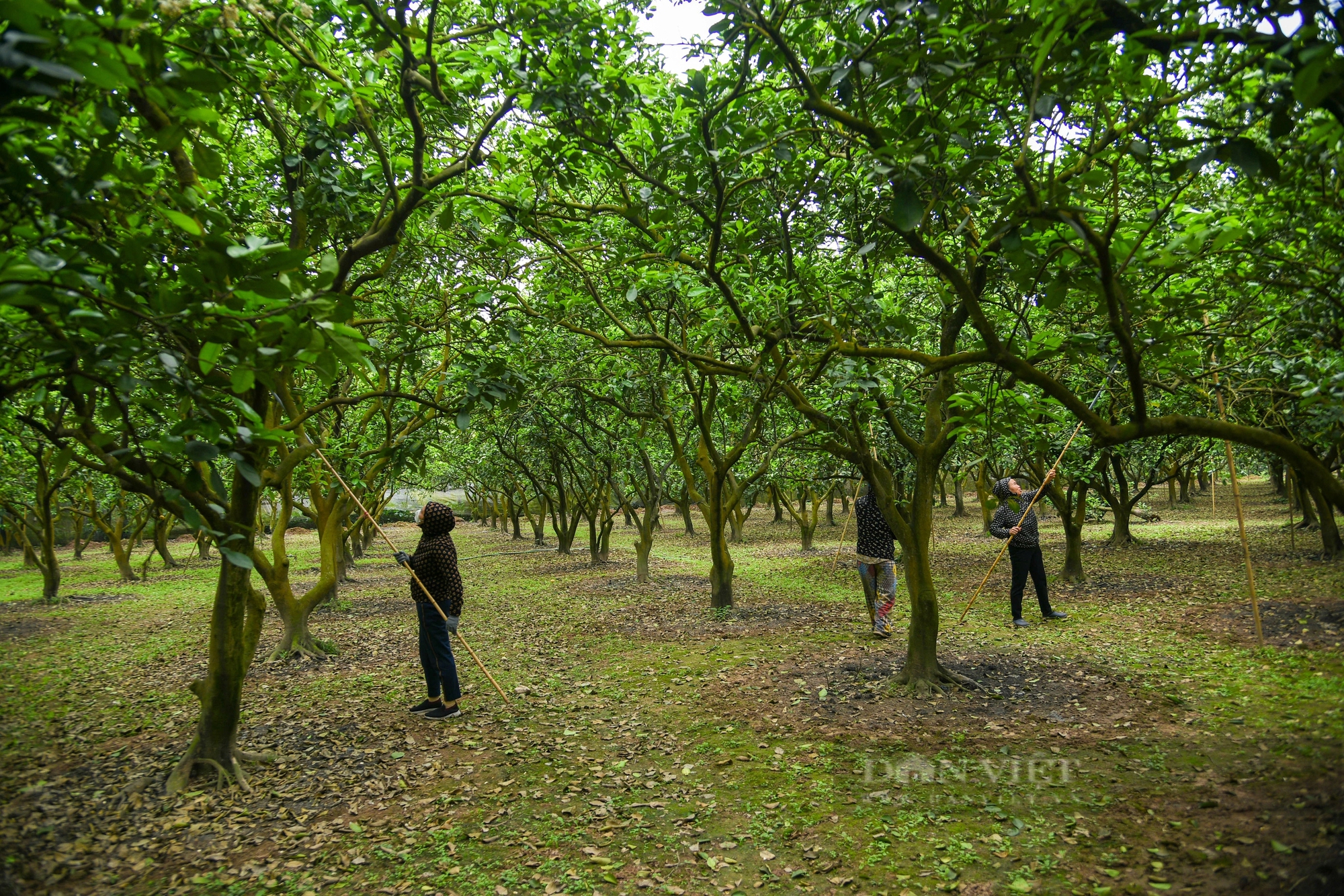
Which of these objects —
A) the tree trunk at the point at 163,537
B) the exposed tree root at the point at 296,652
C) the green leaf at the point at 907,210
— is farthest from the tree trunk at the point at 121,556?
the green leaf at the point at 907,210

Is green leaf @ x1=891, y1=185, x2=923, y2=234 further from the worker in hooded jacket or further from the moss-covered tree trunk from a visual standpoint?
the moss-covered tree trunk

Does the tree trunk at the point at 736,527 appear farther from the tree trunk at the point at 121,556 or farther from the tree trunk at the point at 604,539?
the tree trunk at the point at 121,556

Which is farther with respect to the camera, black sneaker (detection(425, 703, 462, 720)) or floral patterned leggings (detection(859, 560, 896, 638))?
floral patterned leggings (detection(859, 560, 896, 638))

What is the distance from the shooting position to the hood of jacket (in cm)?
703

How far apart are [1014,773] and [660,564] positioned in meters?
15.1

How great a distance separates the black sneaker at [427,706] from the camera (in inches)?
273

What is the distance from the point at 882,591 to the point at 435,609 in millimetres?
5295

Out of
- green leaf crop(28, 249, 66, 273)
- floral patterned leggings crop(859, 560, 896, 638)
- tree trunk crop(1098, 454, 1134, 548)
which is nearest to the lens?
green leaf crop(28, 249, 66, 273)

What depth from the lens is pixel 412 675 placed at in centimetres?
845

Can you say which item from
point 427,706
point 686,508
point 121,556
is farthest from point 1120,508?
point 121,556

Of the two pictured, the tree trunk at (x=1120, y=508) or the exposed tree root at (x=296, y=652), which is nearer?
the exposed tree root at (x=296, y=652)

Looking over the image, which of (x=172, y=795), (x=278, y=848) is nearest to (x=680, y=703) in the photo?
(x=278, y=848)

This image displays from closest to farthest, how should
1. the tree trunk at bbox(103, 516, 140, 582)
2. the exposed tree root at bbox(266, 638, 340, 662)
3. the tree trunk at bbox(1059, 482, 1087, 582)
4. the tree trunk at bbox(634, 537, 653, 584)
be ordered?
the exposed tree root at bbox(266, 638, 340, 662)
the tree trunk at bbox(1059, 482, 1087, 582)
the tree trunk at bbox(634, 537, 653, 584)
the tree trunk at bbox(103, 516, 140, 582)

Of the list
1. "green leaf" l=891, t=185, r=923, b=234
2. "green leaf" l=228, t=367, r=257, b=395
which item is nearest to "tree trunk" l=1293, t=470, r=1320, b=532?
"green leaf" l=891, t=185, r=923, b=234
